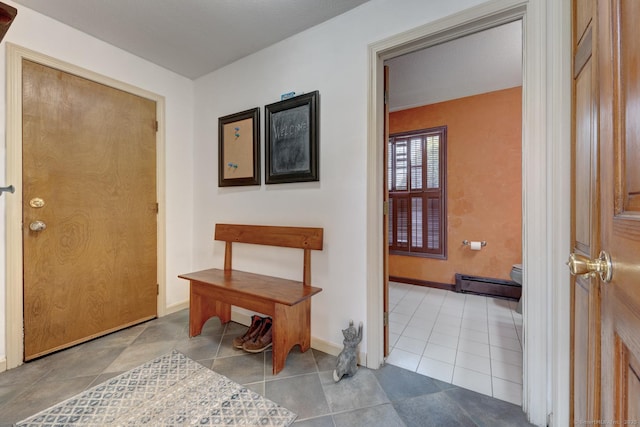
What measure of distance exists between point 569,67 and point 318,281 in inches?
68.7

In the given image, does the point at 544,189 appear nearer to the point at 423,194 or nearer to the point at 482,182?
the point at 482,182

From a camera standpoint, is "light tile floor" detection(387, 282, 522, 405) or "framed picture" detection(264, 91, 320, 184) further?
"framed picture" detection(264, 91, 320, 184)

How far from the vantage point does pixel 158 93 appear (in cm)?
248

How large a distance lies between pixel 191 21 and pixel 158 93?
0.88 metres

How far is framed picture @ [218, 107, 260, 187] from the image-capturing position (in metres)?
2.24

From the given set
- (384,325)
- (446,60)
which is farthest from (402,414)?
(446,60)

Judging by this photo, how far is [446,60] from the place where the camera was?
2479mm

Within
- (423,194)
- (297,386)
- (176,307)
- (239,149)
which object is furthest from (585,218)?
(176,307)

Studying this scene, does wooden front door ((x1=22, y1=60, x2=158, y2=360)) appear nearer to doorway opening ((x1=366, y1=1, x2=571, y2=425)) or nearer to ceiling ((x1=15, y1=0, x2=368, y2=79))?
ceiling ((x1=15, y1=0, x2=368, y2=79))

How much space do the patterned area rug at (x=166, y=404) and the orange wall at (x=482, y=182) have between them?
9.36 feet

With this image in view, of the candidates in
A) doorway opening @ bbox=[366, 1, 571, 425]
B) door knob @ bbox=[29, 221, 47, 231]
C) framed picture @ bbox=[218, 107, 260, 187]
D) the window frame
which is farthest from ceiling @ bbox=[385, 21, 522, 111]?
door knob @ bbox=[29, 221, 47, 231]

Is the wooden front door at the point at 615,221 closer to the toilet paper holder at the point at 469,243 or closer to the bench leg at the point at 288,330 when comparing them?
the bench leg at the point at 288,330

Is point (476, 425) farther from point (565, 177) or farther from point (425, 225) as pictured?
point (425, 225)

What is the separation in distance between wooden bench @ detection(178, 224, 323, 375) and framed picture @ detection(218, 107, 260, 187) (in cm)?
44
